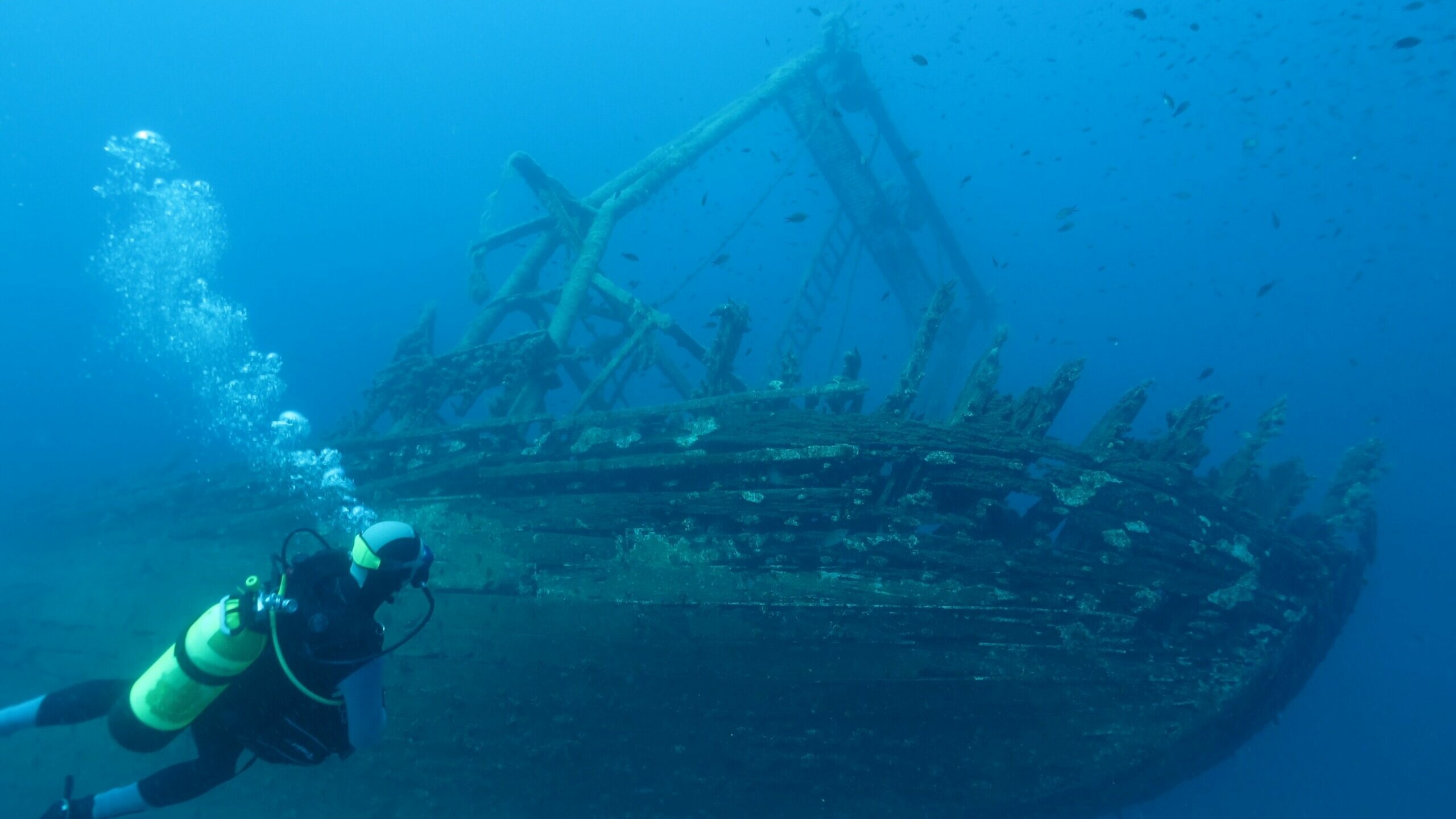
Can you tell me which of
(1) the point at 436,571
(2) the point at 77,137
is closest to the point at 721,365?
(1) the point at 436,571

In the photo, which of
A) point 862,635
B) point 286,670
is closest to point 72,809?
point 286,670

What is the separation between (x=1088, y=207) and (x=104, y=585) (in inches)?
5027

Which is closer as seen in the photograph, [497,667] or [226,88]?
[497,667]

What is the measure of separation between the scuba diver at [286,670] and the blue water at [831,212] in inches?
386

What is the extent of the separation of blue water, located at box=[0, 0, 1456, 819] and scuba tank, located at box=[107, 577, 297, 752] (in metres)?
9.79

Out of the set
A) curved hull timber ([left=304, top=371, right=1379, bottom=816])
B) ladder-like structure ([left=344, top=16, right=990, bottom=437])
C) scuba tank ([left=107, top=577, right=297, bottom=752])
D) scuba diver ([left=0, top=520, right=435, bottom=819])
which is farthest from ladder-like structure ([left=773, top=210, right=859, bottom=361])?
scuba tank ([left=107, top=577, right=297, bottom=752])

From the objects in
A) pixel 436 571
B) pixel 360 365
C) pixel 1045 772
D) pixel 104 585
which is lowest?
pixel 1045 772

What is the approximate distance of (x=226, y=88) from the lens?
132 m

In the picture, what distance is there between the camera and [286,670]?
9.91 ft

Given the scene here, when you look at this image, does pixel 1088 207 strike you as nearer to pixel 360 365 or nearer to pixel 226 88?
pixel 360 365

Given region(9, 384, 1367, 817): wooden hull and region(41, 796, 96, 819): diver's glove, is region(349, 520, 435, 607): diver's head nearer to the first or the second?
region(41, 796, 96, 819): diver's glove

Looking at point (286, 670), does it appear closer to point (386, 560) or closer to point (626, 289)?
point (386, 560)

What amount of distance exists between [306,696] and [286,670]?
0.74 ft

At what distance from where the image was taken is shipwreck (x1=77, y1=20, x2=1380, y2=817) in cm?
518
